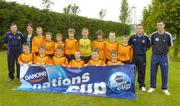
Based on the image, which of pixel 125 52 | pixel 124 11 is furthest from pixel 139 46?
pixel 124 11

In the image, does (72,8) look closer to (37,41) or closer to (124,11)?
(124,11)

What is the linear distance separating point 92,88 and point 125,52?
162 cm

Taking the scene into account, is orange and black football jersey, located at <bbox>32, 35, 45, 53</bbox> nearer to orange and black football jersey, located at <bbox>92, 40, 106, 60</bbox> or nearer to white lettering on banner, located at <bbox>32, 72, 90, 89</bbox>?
white lettering on banner, located at <bbox>32, 72, 90, 89</bbox>

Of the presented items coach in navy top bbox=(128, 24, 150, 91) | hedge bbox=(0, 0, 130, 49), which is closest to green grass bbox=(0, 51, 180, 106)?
coach in navy top bbox=(128, 24, 150, 91)

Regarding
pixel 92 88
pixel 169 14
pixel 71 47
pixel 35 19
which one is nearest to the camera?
pixel 92 88

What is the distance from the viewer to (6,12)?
24.4 metres

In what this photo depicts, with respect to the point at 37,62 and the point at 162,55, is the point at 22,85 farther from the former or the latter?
the point at 162,55

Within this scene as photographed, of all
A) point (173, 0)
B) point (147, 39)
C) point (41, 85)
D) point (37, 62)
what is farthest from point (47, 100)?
point (173, 0)

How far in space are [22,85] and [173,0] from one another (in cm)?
1577

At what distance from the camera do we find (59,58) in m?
13.1

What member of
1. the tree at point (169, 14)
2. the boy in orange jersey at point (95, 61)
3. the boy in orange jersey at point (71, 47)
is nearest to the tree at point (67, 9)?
the tree at point (169, 14)

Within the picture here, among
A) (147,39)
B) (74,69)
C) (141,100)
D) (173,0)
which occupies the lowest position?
(141,100)

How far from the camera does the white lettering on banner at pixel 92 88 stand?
1209cm

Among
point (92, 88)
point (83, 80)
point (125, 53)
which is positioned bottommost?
point (92, 88)
